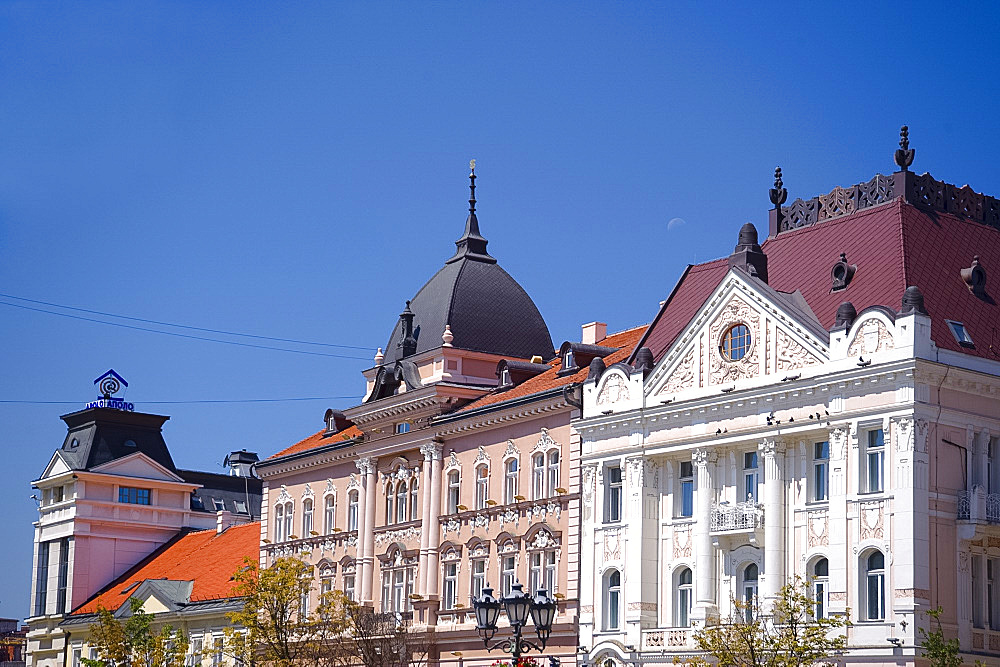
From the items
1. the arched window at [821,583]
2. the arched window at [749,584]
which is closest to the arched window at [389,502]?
the arched window at [749,584]

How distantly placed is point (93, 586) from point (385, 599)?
110 ft

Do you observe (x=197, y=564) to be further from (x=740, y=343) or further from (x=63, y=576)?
(x=740, y=343)

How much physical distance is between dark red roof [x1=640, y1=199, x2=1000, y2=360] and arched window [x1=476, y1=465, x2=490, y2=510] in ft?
29.7

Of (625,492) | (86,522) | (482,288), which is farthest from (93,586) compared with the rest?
(625,492)

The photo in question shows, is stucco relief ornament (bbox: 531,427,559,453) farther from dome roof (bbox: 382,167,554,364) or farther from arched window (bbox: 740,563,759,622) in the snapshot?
arched window (bbox: 740,563,759,622)

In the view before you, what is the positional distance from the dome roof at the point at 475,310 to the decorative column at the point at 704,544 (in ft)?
55.7

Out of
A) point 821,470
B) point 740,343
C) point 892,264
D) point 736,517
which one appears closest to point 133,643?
point 736,517

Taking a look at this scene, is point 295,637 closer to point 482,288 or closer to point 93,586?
point 482,288

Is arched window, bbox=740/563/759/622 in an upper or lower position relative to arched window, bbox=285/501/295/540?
lower

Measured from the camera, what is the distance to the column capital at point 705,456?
163 ft

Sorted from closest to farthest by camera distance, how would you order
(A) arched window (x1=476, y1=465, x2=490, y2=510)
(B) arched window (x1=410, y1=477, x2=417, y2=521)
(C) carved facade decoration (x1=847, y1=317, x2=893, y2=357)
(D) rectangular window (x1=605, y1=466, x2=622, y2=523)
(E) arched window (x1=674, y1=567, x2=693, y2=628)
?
1. (C) carved facade decoration (x1=847, y1=317, x2=893, y2=357)
2. (E) arched window (x1=674, y1=567, x2=693, y2=628)
3. (D) rectangular window (x1=605, y1=466, x2=622, y2=523)
4. (A) arched window (x1=476, y1=465, x2=490, y2=510)
5. (B) arched window (x1=410, y1=477, x2=417, y2=521)

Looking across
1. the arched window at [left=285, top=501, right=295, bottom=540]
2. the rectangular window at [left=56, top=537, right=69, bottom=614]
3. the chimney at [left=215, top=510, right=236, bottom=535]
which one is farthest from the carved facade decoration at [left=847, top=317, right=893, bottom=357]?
the rectangular window at [left=56, top=537, right=69, bottom=614]

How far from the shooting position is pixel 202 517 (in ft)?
321

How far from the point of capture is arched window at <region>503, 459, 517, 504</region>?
58688mm
